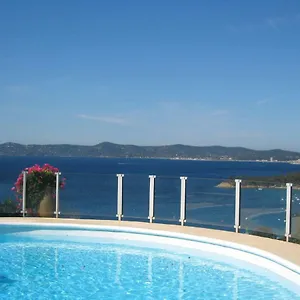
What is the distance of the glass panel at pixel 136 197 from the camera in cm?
948

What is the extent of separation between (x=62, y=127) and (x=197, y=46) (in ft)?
63.5

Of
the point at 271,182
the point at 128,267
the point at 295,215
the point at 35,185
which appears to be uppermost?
the point at 271,182

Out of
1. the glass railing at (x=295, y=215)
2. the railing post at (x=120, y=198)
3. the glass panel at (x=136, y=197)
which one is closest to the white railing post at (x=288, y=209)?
the glass railing at (x=295, y=215)

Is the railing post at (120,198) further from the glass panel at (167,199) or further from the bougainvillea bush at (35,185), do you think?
the bougainvillea bush at (35,185)

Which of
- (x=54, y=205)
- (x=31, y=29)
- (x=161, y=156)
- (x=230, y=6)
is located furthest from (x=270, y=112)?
(x=161, y=156)

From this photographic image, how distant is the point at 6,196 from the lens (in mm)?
10273

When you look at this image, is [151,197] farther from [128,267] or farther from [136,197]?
[128,267]

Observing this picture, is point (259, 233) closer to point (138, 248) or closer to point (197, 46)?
point (138, 248)

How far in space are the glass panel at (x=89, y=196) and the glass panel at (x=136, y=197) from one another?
0.23 metres

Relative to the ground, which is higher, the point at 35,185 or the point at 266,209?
the point at 35,185

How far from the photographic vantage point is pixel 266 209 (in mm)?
8023

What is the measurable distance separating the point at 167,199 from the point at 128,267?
8.71 ft

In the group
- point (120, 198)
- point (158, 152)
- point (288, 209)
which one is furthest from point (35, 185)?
point (158, 152)

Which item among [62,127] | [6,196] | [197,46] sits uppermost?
[197,46]
